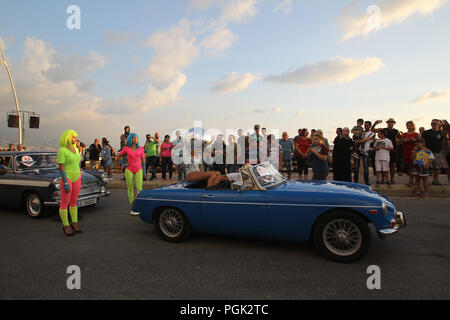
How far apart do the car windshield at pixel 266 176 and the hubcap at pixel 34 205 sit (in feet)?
17.0

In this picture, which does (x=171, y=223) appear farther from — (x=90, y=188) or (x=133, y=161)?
(x=90, y=188)

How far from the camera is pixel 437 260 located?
138 inches

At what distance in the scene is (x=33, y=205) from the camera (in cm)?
632

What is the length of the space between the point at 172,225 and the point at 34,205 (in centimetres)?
399

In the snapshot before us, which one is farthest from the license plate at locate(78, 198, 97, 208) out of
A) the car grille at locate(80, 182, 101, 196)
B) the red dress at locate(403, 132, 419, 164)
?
the red dress at locate(403, 132, 419, 164)

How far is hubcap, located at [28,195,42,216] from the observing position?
6.24 metres

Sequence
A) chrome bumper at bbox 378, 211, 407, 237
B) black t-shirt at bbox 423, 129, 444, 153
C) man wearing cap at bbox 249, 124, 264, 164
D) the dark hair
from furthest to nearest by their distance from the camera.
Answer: the dark hair, man wearing cap at bbox 249, 124, 264, 164, black t-shirt at bbox 423, 129, 444, 153, chrome bumper at bbox 378, 211, 407, 237

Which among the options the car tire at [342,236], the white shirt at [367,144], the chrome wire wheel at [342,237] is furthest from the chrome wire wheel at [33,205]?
the white shirt at [367,144]

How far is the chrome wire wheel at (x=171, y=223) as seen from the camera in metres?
4.45

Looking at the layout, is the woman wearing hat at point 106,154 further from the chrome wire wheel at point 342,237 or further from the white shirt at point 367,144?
the chrome wire wheel at point 342,237

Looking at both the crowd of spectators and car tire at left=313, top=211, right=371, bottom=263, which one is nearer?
car tire at left=313, top=211, right=371, bottom=263

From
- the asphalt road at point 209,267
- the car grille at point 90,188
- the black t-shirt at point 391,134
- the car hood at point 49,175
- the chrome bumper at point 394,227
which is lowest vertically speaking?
the asphalt road at point 209,267

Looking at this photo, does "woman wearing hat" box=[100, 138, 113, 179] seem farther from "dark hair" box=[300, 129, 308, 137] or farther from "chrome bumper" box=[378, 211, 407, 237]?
"chrome bumper" box=[378, 211, 407, 237]
